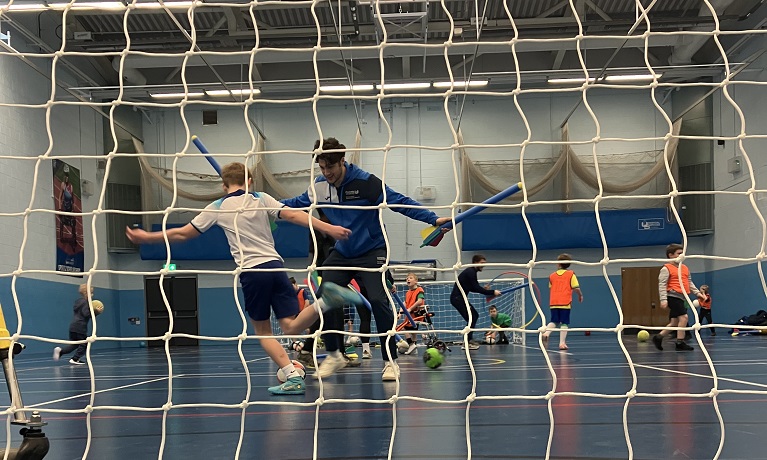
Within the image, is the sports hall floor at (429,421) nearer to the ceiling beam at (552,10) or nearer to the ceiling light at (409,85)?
the ceiling beam at (552,10)

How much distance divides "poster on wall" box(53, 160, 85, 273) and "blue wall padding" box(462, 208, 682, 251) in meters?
8.22

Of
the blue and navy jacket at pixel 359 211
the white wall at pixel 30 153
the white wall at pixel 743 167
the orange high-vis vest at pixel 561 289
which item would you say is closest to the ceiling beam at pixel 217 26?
the white wall at pixel 30 153

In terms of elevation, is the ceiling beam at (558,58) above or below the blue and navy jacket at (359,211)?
above

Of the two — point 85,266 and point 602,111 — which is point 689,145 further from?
point 85,266

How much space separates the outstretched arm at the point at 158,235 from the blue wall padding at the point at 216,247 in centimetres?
1252

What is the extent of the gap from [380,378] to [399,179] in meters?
11.7

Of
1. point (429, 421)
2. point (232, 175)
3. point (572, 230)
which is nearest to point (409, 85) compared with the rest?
point (572, 230)

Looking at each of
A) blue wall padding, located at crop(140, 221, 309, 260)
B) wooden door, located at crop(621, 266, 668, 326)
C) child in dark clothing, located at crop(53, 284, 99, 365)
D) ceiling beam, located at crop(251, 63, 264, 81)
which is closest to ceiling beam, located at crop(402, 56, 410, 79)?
ceiling beam, located at crop(251, 63, 264, 81)

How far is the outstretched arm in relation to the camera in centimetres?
346

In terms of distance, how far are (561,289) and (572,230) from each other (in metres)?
7.25

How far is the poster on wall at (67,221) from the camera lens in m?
14.0

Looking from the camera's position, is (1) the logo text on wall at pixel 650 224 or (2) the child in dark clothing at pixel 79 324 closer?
(2) the child in dark clothing at pixel 79 324

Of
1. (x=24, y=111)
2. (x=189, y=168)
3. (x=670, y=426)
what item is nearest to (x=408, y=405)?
(x=670, y=426)

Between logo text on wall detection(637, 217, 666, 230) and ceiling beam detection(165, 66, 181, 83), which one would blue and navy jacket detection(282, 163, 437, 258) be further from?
logo text on wall detection(637, 217, 666, 230)
